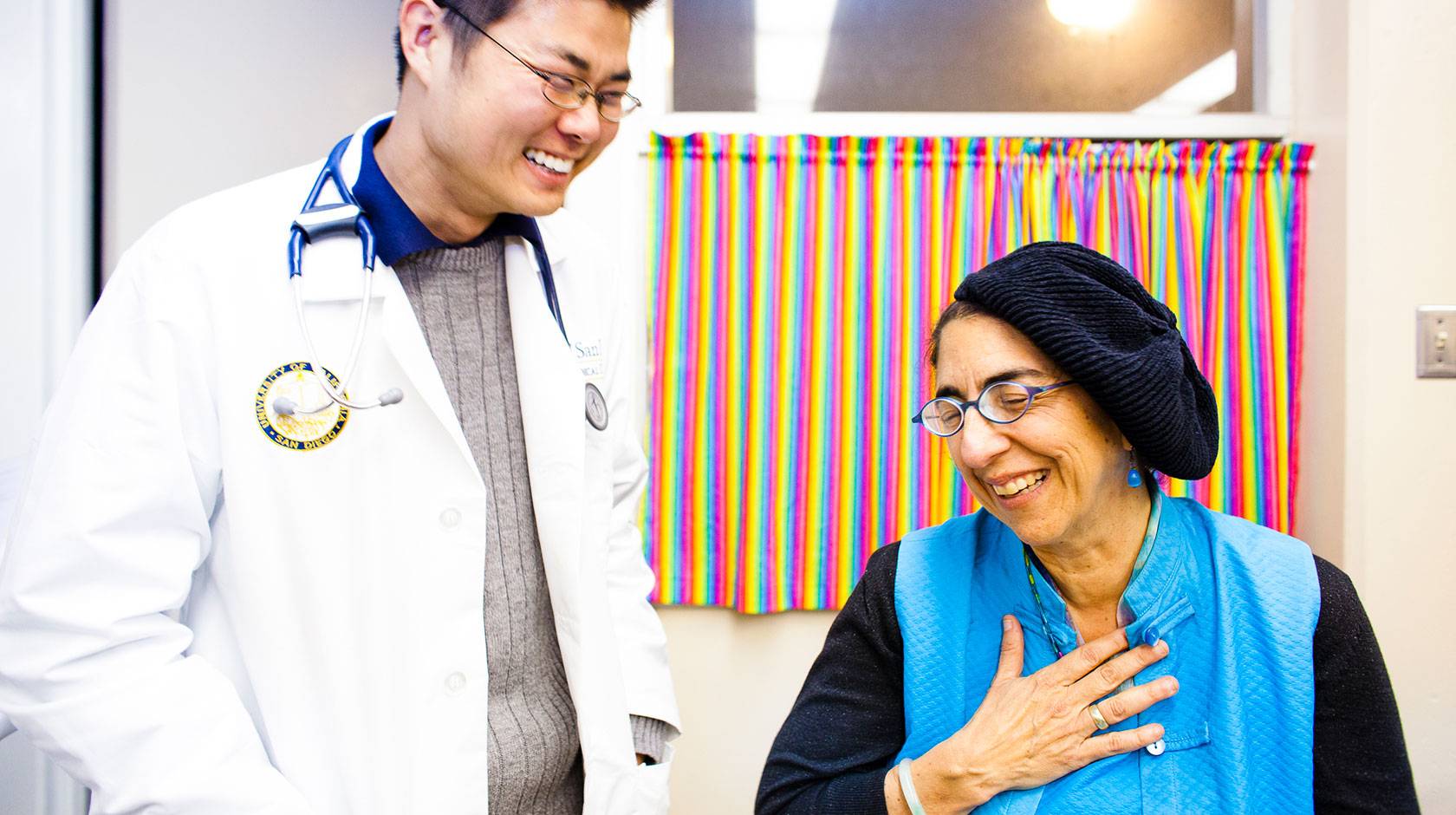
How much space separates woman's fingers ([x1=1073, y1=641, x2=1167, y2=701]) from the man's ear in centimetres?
104

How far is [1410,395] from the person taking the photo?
1973 millimetres

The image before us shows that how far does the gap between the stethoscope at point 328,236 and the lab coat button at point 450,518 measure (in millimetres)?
137

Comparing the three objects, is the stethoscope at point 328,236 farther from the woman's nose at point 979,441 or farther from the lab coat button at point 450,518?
the woman's nose at point 979,441

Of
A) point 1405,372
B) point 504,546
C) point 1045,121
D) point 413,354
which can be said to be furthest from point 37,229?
point 1405,372

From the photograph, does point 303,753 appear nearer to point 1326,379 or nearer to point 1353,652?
point 1353,652

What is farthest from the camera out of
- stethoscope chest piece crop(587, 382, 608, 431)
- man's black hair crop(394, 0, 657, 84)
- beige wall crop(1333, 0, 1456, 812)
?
beige wall crop(1333, 0, 1456, 812)

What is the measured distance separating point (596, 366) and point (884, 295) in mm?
919

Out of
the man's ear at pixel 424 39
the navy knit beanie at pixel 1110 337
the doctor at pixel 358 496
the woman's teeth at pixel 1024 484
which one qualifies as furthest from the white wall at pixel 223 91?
the woman's teeth at pixel 1024 484

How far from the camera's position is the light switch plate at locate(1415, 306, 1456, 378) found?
6.45 ft

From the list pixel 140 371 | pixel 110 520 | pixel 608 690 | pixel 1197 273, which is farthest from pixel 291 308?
pixel 1197 273

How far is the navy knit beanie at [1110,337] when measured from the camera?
1129 millimetres

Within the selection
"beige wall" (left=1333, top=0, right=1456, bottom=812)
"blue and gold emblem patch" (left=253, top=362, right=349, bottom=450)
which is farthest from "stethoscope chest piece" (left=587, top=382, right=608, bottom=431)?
"beige wall" (left=1333, top=0, right=1456, bottom=812)

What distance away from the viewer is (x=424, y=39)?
43.8 inches

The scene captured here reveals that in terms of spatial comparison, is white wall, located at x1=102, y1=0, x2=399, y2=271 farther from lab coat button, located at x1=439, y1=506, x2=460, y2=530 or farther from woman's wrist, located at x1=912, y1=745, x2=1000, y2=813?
woman's wrist, located at x1=912, y1=745, x2=1000, y2=813
